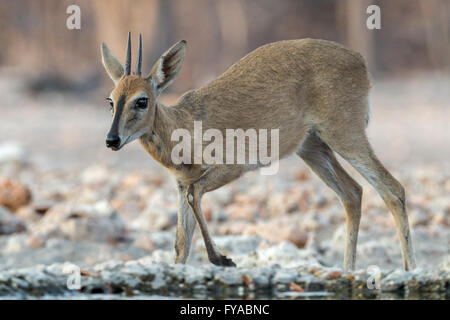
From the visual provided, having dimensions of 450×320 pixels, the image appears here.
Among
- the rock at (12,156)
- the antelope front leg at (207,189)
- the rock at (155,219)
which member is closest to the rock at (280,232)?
the rock at (155,219)

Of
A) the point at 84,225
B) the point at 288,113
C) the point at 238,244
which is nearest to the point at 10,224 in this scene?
the point at 84,225

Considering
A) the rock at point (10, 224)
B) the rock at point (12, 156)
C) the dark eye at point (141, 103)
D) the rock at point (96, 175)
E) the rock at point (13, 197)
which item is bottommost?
the rock at point (10, 224)

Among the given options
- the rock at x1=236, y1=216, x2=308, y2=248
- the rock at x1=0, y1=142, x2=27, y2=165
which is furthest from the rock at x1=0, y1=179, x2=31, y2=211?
the rock at x1=0, y1=142, x2=27, y2=165

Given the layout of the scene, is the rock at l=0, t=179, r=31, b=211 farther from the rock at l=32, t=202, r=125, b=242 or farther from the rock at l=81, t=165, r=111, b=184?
the rock at l=81, t=165, r=111, b=184

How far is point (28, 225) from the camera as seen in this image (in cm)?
894

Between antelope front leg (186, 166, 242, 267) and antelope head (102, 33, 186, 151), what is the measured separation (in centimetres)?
52

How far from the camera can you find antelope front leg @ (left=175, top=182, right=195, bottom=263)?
6422 mm

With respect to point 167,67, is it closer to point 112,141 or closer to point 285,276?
point 112,141

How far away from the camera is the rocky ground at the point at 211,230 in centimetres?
566

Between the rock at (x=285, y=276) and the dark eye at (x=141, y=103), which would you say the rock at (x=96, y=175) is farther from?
the rock at (x=285, y=276)

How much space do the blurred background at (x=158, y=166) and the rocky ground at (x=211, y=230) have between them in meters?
0.03

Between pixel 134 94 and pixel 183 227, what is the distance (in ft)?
3.66

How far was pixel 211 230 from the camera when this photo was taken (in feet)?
29.7

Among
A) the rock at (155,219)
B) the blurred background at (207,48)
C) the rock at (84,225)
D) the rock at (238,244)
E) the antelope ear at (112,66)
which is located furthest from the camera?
the blurred background at (207,48)
